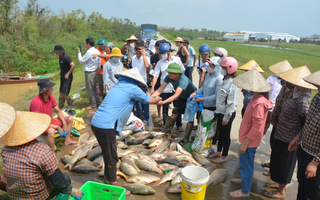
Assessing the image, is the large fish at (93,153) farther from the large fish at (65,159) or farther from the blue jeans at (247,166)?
the blue jeans at (247,166)

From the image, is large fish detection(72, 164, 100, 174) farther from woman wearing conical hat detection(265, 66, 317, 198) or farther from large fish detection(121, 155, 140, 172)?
woman wearing conical hat detection(265, 66, 317, 198)

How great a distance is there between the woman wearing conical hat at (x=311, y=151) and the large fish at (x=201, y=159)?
184cm

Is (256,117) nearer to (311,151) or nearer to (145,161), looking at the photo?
(311,151)

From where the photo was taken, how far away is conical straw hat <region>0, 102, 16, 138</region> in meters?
2.14

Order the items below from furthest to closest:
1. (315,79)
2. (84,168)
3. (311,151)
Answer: (84,168), (311,151), (315,79)

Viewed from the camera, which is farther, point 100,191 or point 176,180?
point 176,180

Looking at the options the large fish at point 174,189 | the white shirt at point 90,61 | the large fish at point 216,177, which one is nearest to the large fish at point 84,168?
the large fish at point 174,189

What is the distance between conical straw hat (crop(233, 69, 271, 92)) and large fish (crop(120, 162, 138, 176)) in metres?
2.50

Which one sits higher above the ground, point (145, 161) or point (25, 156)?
point (25, 156)

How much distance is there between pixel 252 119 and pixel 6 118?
321 centimetres

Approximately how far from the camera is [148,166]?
4184 mm

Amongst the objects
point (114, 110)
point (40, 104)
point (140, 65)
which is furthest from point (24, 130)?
point (140, 65)

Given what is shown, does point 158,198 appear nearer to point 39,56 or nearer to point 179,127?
point 179,127

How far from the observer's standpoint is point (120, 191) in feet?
9.72
